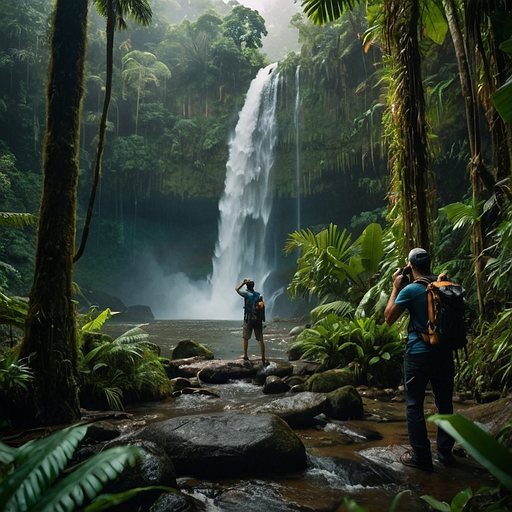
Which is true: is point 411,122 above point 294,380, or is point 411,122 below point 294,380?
above

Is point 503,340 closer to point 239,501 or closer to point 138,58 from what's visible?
point 239,501

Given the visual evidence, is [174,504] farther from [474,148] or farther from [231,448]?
[474,148]

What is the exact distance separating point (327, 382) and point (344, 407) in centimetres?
118

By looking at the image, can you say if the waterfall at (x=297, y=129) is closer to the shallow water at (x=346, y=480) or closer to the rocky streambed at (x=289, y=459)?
the rocky streambed at (x=289, y=459)

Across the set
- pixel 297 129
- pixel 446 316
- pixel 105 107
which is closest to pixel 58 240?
pixel 105 107

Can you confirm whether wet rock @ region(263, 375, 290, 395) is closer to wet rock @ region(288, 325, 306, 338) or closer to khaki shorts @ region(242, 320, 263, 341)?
khaki shorts @ region(242, 320, 263, 341)

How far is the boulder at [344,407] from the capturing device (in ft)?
17.2

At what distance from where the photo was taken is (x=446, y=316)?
343 centimetres

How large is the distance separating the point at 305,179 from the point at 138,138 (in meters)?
11.9

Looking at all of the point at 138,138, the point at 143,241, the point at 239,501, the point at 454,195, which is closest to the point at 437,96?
the point at 454,195

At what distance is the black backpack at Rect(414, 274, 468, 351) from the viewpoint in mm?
3404

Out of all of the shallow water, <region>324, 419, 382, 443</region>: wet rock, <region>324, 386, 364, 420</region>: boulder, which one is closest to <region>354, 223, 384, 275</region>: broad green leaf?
<region>324, 386, 364, 420</region>: boulder

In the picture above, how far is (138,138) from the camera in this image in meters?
31.6

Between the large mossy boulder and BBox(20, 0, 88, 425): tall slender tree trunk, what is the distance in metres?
3.14
